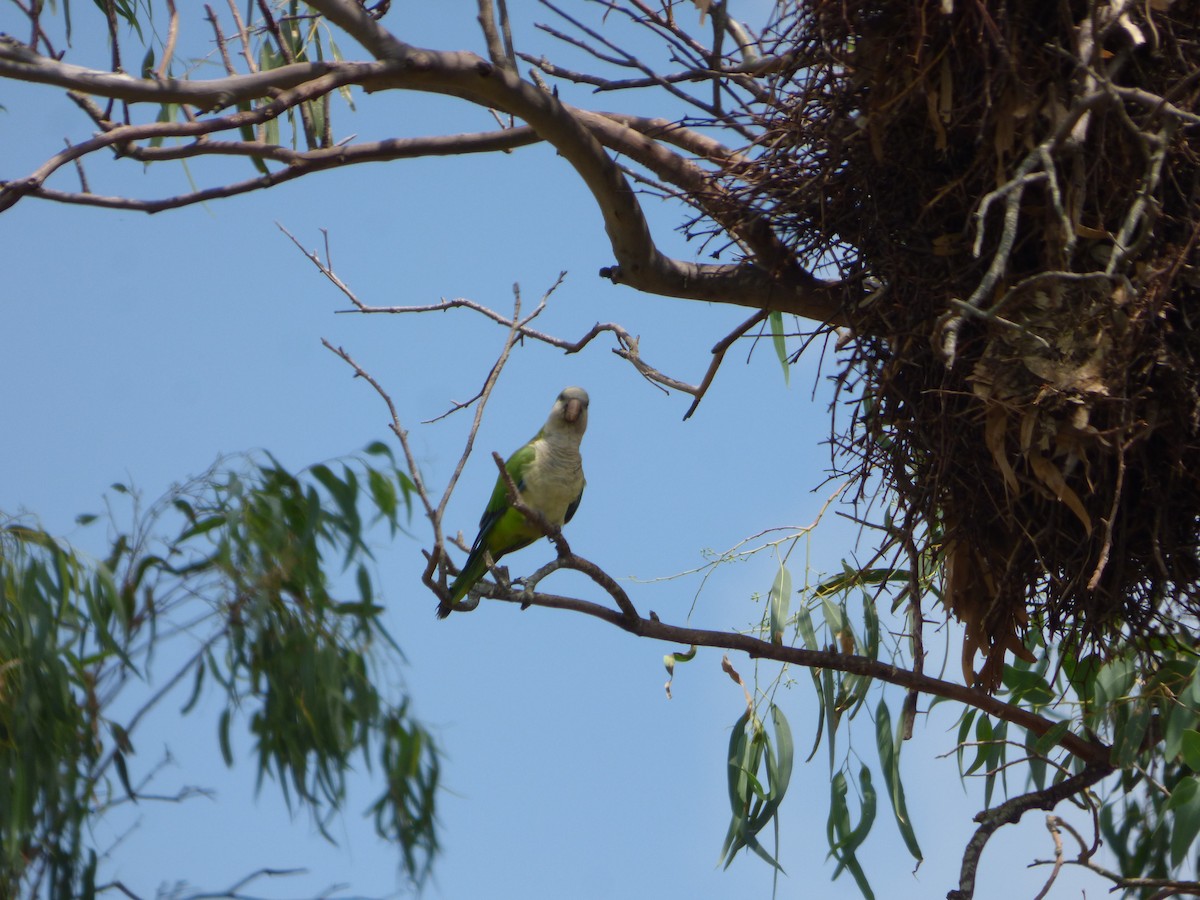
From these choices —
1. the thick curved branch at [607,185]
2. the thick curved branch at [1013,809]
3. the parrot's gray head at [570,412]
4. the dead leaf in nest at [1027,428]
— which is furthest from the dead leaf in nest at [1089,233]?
the parrot's gray head at [570,412]

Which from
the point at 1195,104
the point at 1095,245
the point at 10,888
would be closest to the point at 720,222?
the point at 1095,245

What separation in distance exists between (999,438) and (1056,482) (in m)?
0.14

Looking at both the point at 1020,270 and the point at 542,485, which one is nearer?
the point at 1020,270

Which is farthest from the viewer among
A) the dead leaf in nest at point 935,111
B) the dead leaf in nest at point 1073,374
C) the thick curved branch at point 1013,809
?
the thick curved branch at point 1013,809

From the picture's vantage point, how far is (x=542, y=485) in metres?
4.76

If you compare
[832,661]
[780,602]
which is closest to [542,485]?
[780,602]

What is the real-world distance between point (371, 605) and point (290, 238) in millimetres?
1266

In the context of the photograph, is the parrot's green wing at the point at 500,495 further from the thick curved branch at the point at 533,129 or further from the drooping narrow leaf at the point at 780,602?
the thick curved branch at the point at 533,129

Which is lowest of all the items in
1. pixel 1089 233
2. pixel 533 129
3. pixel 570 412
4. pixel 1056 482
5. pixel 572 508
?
pixel 1056 482

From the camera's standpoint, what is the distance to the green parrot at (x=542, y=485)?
4.72 meters

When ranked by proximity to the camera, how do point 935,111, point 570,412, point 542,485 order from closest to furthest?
point 935,111 → point 542,485 → point 570,412

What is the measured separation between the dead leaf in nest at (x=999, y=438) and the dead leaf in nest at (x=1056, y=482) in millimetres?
47

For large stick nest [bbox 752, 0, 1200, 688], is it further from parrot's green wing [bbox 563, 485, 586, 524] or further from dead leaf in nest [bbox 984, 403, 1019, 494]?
parrot's green wing [bbox 563, 485, 586, 524]

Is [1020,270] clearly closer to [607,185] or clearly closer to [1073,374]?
[1073,374]
